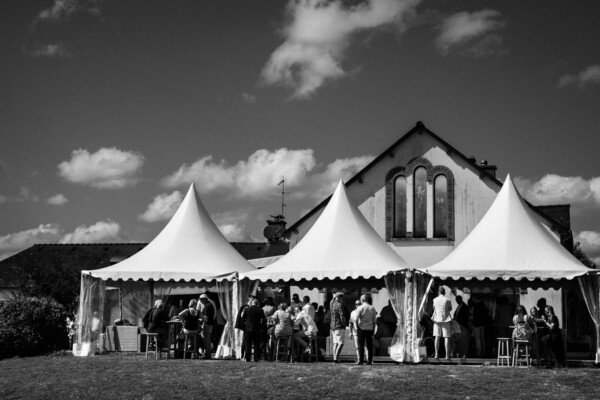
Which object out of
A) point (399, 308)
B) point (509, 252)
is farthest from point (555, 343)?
point (399, 308)

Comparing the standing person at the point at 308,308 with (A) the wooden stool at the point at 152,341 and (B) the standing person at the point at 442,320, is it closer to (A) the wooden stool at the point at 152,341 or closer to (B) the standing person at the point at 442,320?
(B) the standing person at the point at 442,320

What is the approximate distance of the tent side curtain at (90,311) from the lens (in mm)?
20359

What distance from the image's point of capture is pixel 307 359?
17.9 metres

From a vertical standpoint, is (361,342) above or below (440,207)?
below

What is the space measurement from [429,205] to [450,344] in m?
9.33

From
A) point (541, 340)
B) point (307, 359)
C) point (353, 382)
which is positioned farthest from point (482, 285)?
point (353, 382)

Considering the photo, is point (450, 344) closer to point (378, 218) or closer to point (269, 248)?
point (378, 218)

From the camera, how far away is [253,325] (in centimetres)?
1731

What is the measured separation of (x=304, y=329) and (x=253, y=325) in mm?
1206

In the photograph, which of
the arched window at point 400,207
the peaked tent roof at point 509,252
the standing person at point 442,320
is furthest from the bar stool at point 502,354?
the arched window at point 400,207

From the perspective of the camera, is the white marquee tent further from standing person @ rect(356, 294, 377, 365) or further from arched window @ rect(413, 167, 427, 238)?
arched window @ rect(413, 167, 427, 238)

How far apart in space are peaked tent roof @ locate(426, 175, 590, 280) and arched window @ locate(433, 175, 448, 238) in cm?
713

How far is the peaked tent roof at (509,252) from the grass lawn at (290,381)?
237cm

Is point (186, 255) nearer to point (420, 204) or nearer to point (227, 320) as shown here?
point (227, 320)
